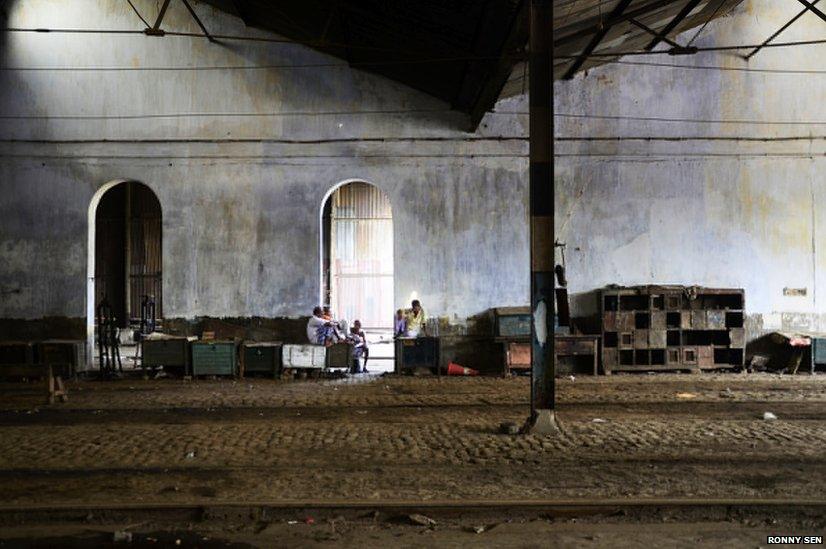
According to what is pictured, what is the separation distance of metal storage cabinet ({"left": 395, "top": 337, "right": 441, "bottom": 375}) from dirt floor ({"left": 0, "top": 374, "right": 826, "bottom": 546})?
8.00ft

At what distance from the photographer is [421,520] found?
477 cm

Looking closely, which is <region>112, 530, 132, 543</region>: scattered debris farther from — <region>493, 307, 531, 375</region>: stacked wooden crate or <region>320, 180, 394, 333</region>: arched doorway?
<region>320, 180, 394, 333</region>: arched doorway

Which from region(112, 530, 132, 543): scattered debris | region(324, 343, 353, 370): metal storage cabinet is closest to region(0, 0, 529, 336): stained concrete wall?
region(324, 343, 353, 370): metal storage cabinet

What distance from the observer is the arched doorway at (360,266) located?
20.6 metres

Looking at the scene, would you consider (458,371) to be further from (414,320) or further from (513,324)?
(513,324)

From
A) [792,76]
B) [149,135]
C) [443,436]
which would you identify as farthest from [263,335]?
[792,76]

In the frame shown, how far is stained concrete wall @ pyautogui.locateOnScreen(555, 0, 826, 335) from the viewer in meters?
14.3

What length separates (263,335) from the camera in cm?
1415

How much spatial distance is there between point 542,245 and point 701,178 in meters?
8.52

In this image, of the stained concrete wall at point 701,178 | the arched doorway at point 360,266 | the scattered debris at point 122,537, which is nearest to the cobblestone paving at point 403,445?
the scattered debris at point 122,537

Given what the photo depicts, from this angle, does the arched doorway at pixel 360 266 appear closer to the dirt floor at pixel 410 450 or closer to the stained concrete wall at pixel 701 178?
the stained concrete wall at pixel 701 178

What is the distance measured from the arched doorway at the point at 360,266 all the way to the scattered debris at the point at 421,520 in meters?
15.7

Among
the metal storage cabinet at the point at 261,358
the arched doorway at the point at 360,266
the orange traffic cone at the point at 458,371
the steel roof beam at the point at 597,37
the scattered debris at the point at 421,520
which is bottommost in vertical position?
the orange traffic cone at the point at 458,371

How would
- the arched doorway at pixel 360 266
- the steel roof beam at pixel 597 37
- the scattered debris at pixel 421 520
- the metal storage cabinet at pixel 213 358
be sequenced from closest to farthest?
the scattered debris at pixel 421 520 → the steel roof beam at pixel 597 37 → the metal storage cabinet at pixel 213 358 → the arched doorway at pixel 360 266
